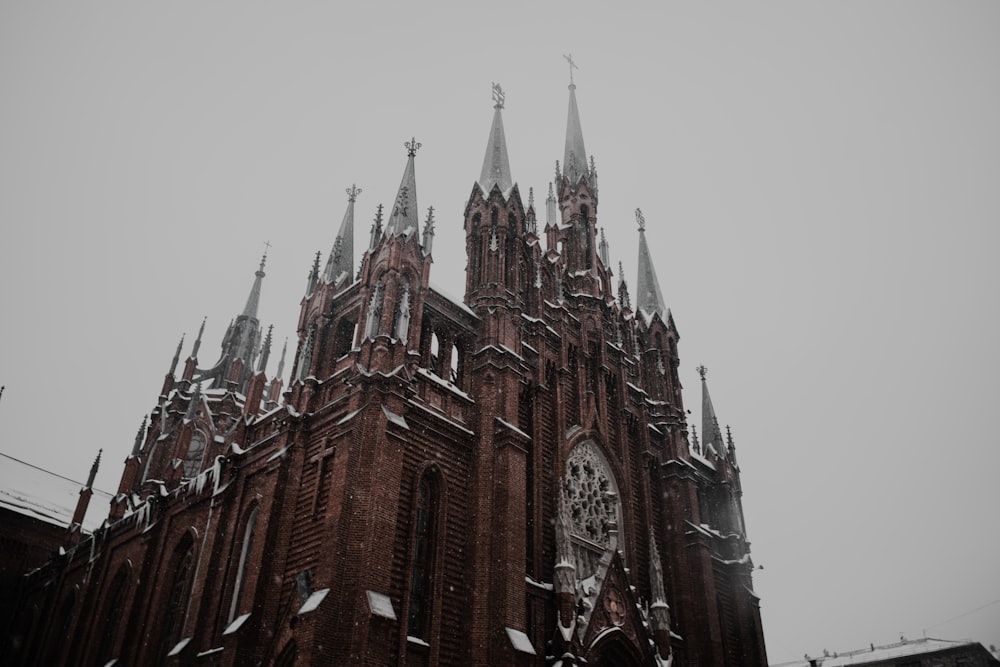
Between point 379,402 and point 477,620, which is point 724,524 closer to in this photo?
point 477,620

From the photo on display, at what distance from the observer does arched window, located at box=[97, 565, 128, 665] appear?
2759 centimetres

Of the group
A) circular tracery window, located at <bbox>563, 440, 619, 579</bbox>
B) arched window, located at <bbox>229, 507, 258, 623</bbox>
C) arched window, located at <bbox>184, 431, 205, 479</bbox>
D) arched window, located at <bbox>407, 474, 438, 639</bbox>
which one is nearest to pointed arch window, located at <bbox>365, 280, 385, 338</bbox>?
arched window, located at <bbox>407, 474, 438, 639</bbox>

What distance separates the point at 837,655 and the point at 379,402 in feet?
177

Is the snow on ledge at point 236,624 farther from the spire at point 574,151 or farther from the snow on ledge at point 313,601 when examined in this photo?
the spire at point 574,151

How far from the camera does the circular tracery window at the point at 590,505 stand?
23562 mm

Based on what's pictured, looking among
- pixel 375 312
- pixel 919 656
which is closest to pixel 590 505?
pixel 375 312

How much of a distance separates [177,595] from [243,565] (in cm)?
611

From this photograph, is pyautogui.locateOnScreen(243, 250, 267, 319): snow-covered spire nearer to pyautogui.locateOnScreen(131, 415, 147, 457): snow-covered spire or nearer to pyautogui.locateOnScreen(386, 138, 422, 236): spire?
pyautogui.locateOnScreen(131, 415, 147, 457): snow-covered spire

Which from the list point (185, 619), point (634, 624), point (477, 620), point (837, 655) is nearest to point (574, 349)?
point (634, 624)

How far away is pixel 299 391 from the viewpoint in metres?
21.6

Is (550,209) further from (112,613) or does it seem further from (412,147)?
(112,613)

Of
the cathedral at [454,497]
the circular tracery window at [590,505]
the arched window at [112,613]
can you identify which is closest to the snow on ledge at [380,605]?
the cathedral at [454,497]

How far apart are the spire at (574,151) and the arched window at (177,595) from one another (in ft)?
73.8

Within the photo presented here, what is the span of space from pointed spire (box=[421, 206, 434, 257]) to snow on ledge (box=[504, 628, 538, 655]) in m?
11.6
